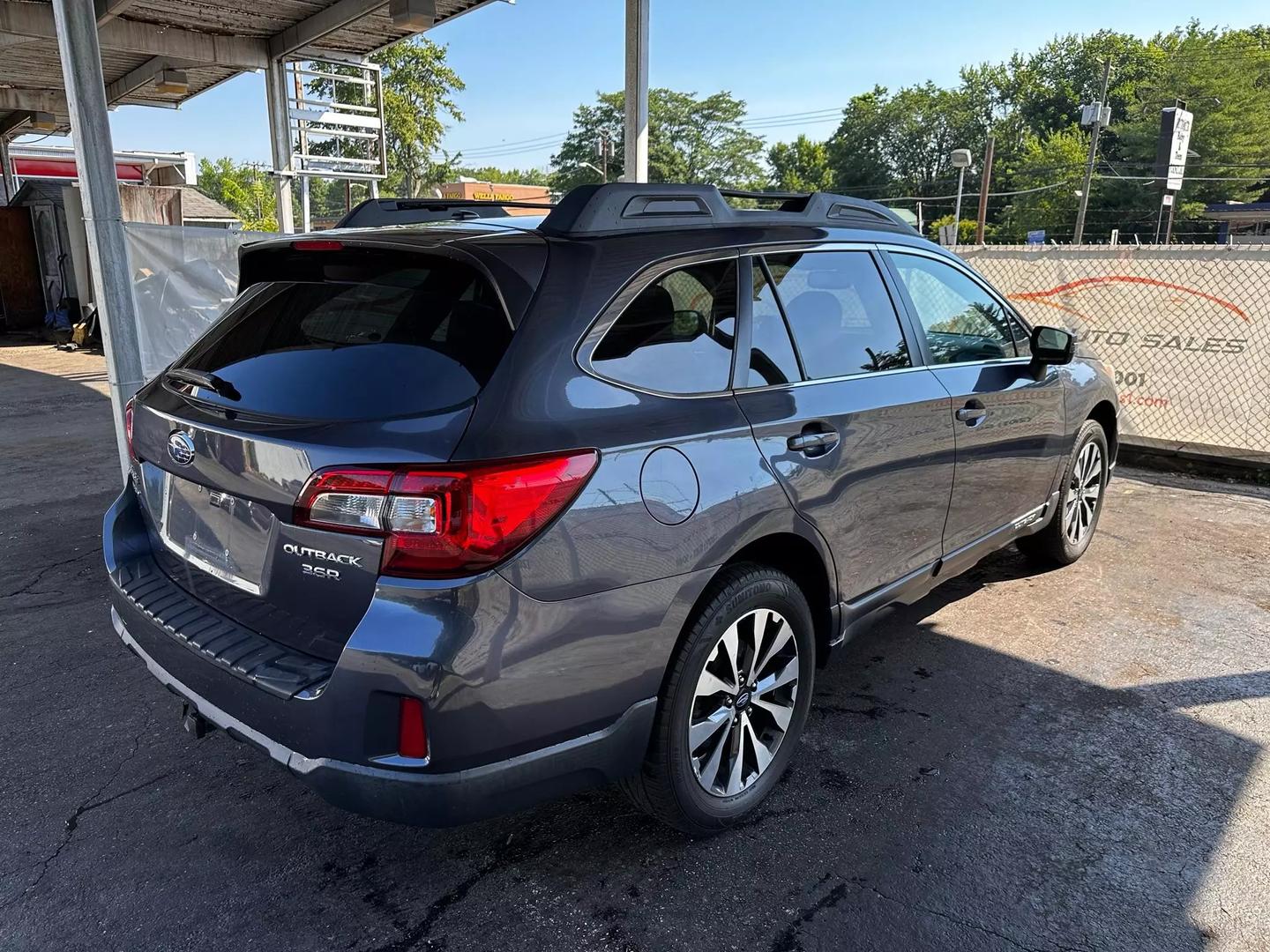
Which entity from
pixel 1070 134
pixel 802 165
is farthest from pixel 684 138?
→ pixel 1070 134

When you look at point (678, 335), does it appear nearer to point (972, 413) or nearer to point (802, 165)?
point (972, 413)

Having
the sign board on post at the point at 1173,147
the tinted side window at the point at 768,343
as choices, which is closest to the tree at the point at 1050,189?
the sign board on post at the point at 1173,147

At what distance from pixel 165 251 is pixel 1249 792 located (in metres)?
8.99

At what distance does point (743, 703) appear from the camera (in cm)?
275

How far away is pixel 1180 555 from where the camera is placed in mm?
5371

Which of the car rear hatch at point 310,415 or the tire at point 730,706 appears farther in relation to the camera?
the tire at point 730,706

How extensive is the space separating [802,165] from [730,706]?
111 metres

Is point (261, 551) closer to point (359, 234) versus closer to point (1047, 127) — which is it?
point (359, 234)

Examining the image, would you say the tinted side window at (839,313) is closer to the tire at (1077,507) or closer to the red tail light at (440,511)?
the red tail light at (440,511)

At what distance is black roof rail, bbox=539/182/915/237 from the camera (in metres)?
2.49

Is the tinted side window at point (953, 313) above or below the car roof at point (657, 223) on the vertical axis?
below

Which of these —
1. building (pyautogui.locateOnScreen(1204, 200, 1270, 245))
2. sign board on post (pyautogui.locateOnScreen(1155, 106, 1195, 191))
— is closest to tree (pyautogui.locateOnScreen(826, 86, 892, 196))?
building (pyautogui.locateOnScreen(1204, 200, 1270, 245))

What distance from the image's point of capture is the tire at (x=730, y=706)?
2.49 metres

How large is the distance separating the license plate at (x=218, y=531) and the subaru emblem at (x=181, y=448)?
6 centimetres
